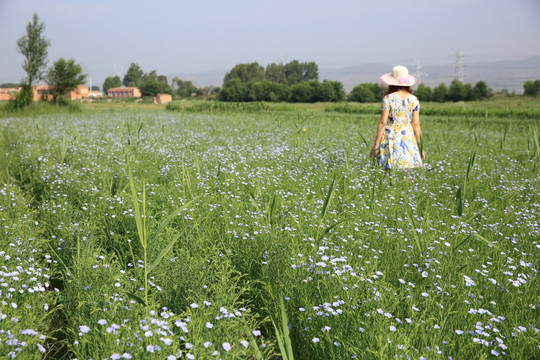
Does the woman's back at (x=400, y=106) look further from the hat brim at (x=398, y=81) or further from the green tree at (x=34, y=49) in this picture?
the green tree at (x=34, y=49)

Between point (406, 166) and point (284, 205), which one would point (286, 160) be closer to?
point (406, 166)

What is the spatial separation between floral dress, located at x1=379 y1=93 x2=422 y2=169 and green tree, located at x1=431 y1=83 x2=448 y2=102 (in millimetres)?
75555

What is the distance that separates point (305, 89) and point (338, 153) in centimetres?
8404

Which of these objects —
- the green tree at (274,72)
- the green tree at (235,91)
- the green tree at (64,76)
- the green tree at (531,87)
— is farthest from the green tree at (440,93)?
the green tree at (274,72)

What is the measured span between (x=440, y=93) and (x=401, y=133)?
254ft

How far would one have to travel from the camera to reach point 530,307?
9.74ft

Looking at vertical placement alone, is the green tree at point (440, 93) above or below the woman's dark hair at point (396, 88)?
above

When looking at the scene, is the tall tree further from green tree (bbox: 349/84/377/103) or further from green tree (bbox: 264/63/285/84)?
green tree (bbox: 264/63/285/84)

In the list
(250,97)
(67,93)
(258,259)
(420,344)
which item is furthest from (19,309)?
(250,97)

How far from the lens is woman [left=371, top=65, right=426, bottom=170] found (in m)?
7.04

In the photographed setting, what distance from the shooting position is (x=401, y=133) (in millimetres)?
7121

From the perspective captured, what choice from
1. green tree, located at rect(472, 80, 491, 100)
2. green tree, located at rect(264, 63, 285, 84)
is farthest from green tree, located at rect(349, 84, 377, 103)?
green tree, located at rect(264, 63, 285, 84)

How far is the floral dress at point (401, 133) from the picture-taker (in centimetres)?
705

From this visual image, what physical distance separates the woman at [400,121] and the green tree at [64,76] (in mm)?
35230
